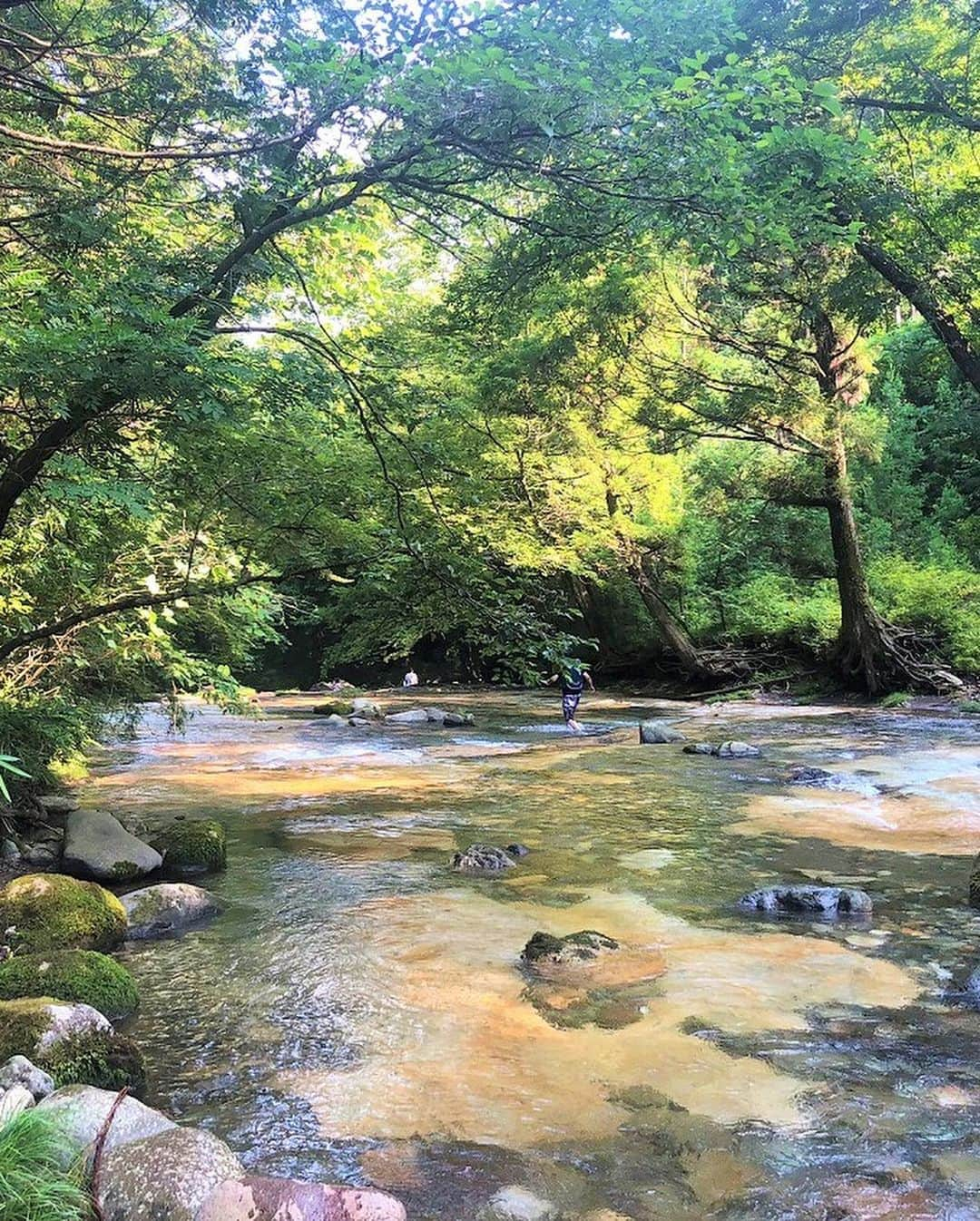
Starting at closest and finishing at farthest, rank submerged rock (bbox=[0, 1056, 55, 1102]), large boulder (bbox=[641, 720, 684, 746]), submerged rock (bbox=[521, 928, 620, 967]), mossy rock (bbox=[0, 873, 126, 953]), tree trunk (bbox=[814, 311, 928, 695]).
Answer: submerged rock (bbox=[0, 1056, 55, 1102])
submerged rock (bbox=[521, 928, 620, 967])
mossy rock (bbox=[0, 873, 126, 953])
large boulder (bbox=[641, 720, 684, 746])
tree trunk (bbox=[814, 311, 928, 695])

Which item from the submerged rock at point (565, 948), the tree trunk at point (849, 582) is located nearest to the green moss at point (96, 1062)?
the submerged rock at point (565, 948)

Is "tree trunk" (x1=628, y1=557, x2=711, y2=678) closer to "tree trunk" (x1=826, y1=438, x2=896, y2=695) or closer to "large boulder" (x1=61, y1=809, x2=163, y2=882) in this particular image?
"tree trunk" (x1=826, y1=438, x2=896, y2=695)

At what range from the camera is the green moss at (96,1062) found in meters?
3.85

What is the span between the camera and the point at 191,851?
768cm

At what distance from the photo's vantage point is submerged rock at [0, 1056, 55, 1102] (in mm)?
3529

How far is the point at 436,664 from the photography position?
37.4 metres

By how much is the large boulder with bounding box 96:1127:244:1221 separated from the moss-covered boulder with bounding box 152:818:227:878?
4765 mm

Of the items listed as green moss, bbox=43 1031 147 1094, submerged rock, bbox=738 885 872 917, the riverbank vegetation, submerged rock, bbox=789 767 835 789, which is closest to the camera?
green moss, bbox=43 1031 147 1094

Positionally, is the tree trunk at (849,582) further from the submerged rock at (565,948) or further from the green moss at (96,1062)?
the green moss at (96,1062)

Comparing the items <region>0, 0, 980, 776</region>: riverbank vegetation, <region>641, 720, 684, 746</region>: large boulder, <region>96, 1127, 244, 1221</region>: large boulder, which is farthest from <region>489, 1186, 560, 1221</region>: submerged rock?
<region>641, 720, 684, 746</region>: large boulder

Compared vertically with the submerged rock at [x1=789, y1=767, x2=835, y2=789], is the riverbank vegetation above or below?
above

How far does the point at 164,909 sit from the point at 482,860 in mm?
2599

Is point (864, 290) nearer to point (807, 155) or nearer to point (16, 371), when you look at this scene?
point (807, 155)

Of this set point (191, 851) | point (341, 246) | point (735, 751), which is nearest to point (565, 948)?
point (191, 851)
